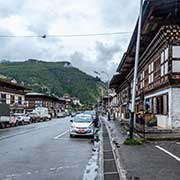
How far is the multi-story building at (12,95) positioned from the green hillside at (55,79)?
58.3 metres

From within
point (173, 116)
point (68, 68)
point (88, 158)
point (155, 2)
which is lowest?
point (88, 158)

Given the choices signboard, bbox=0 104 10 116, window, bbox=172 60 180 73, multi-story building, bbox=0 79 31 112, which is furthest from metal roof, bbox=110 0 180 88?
multi-story building, bbox=0 79 31 112

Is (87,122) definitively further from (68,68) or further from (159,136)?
(68,68)

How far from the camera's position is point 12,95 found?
72.0 metres

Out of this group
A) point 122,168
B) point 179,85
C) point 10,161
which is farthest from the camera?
point 179,85

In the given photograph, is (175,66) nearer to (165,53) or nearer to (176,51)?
(176,51)

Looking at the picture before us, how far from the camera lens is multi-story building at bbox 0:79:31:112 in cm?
6568

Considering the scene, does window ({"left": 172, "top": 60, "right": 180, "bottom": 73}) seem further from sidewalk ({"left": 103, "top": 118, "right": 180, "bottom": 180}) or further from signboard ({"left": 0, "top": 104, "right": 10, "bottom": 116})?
signboard ({"left": 0, "top": 104, "right": 10, "bottom": 116})

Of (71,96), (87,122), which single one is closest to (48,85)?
(71,96)

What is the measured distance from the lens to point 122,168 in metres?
11.3

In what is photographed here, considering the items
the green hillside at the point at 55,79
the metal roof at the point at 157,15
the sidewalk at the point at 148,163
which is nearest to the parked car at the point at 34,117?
the metal roof at the point at 157,15

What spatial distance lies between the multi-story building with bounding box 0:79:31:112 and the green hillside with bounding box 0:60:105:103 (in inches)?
2296

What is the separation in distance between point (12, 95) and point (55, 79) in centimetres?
8143

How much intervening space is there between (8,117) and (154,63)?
86.2 feet
